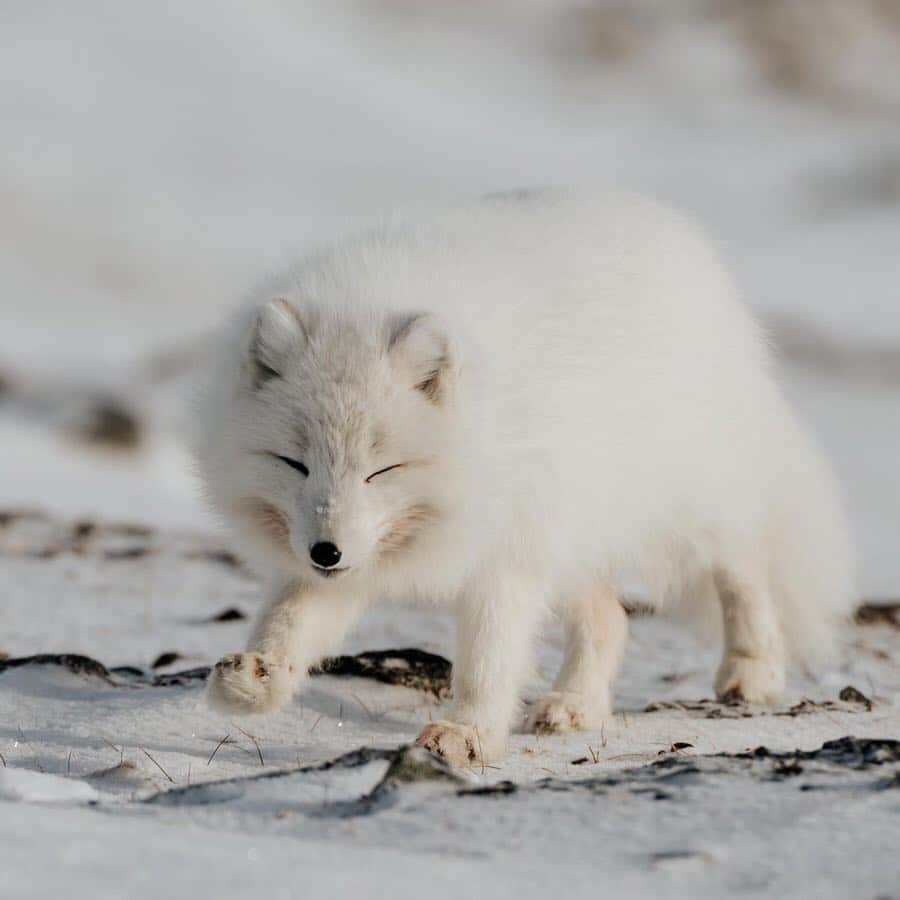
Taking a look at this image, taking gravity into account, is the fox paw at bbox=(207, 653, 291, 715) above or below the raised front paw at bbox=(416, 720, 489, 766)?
above

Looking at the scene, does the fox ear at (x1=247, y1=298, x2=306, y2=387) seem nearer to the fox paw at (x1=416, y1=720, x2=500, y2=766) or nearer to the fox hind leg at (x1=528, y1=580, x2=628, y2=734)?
the fox paw at (x1=416, y1=720, x2=500, y2=766)

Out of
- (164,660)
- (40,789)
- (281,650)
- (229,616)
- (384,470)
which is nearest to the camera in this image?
(40,789)

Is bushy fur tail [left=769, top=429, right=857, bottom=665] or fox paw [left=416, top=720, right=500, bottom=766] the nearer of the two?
fox paw [left=416, top=720, right=500, bottom=766]

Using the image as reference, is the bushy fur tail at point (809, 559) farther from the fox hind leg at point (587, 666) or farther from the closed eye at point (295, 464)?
the closed eye at point (295, 464)

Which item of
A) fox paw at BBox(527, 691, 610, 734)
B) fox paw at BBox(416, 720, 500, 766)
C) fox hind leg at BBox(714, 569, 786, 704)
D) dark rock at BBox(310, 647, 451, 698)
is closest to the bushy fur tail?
fox hind leg at BBox(714, 569, 786, 704)

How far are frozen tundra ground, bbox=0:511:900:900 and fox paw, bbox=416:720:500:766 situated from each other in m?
0.10

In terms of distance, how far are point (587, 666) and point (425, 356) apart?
1.40 m

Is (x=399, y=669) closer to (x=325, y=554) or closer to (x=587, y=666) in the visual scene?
(x=587, y=666)

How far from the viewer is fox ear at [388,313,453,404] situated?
3.01 meters

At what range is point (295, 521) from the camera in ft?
9.60

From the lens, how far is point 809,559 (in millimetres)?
4543

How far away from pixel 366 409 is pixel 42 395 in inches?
534

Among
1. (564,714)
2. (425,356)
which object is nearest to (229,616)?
(564,714)

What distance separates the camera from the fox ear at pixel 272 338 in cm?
306
